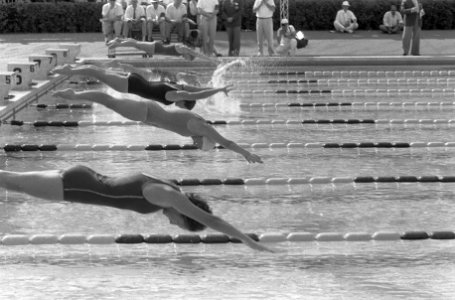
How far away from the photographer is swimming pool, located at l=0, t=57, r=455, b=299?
771 cm

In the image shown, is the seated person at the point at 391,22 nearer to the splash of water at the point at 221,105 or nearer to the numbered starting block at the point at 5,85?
the splash of water at the point at 221,105

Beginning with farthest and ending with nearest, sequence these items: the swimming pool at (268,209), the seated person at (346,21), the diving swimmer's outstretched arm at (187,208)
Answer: the seated person at (346,21), the swimming pool at (268,209), the diving swimmer's outstretched arm at (187,208)

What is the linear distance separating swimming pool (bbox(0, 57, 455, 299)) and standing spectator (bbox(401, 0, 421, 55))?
19.9 ft

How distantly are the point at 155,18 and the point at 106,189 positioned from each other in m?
17.4

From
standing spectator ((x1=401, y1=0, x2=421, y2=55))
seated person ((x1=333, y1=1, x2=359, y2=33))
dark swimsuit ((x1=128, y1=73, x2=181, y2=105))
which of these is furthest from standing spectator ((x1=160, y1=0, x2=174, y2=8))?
dark swimsuit ((x1=128, y1=73, x2=181, y2=105))

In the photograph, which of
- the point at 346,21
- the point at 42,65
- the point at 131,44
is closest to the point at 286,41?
the point at 346,21

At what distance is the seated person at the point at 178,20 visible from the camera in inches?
931

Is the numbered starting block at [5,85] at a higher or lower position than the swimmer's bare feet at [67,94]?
lower

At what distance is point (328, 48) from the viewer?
25.2 meters

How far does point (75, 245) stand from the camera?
8.62 meters

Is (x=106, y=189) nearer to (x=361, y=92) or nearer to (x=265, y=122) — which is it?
(x=265, y=122)

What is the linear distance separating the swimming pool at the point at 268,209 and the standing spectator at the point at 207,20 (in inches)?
241

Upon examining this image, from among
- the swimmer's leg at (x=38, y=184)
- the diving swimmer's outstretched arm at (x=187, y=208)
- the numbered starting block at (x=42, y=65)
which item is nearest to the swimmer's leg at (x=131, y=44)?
the numbered starting block at (x=42, y=65)

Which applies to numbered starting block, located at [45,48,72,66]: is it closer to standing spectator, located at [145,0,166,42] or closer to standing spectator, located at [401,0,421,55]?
standing spectator, located at [145,0,166,42]
